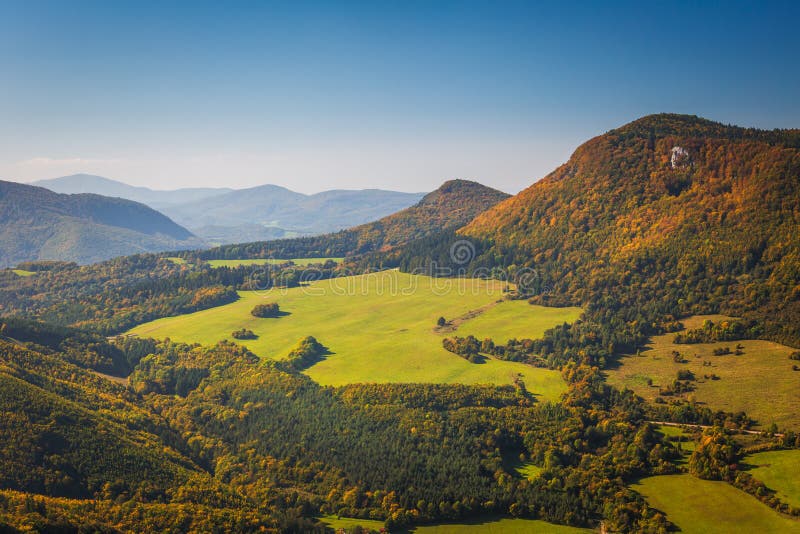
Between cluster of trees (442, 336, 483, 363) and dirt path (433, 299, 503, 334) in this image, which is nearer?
cluster of trees (442, 336, 483, 363)

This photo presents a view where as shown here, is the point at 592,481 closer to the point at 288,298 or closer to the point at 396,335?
the point at 396,335

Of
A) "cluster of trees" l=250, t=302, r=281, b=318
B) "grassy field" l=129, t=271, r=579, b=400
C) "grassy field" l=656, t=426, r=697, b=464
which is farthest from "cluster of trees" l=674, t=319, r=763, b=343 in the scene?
"cluster of trees" l=250, t=302, r=281, b=318

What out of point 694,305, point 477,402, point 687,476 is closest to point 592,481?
point 687,476

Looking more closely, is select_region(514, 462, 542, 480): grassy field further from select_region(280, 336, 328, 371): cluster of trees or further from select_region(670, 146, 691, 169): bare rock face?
select_region(670, 146, 691, 169): bare rock face

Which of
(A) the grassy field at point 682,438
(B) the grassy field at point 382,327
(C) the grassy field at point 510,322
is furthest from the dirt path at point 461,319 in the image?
(A) the grassy field at point 682,438

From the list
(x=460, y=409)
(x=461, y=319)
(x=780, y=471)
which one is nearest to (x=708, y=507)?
(x=780, y=471)

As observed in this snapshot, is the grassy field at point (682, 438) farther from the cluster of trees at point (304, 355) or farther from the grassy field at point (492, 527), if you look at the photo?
the cluster of trees at point (304, 355)

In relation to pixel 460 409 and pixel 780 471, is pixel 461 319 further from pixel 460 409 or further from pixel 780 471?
pixel 780 471
